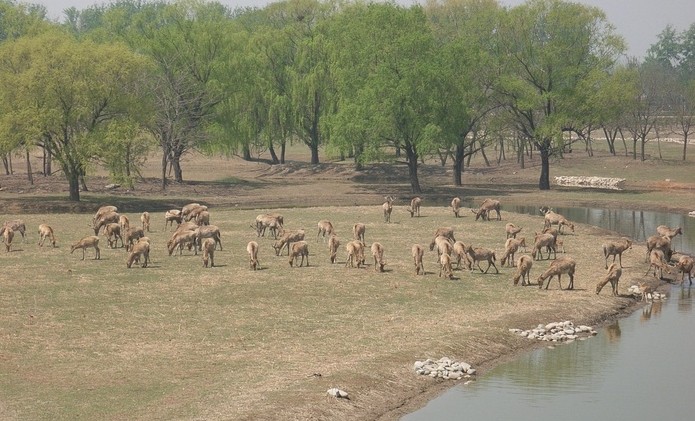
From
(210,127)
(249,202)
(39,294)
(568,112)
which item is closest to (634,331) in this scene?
(39,294)

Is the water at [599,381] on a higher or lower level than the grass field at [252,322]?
lower

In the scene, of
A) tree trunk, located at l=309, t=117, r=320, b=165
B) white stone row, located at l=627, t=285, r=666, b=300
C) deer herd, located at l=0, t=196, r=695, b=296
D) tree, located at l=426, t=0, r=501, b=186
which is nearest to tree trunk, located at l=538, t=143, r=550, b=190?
tree, located at l=426, t=0, r=501, b=186

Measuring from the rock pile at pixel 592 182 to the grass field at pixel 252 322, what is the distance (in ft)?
96.3

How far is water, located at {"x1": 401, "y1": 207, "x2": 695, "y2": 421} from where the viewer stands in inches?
874

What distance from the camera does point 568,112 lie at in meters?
74.7

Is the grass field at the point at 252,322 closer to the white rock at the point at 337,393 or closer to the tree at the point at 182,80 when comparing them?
the white rock at the point at 337,393

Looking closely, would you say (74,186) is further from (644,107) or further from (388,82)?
(644,107)

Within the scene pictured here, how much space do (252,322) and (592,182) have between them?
5739 cm

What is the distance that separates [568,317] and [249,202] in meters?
39.7

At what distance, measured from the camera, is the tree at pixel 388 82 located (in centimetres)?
7138

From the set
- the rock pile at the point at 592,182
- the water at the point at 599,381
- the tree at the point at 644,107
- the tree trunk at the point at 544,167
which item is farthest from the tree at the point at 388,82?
the water at the point at 599,381

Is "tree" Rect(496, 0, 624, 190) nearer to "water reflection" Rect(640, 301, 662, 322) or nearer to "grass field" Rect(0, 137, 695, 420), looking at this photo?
"grass field" Rect(0, 137, 695, 420)

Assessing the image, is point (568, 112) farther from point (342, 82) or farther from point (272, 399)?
point (272, 399)

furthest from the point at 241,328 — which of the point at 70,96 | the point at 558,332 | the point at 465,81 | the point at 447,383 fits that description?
the point at 465,81
